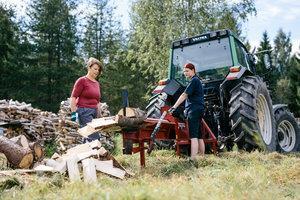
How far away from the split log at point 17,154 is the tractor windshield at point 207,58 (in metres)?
3.35

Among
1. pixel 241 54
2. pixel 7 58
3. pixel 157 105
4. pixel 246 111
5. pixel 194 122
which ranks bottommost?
pixel 194 122

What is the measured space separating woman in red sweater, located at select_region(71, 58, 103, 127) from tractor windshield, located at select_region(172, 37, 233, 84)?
2.18 m

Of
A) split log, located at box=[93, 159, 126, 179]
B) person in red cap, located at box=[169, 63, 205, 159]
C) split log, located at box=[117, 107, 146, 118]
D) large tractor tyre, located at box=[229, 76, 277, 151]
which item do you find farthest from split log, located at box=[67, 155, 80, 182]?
large tractor tyre, located at box=[229, 76, 277, 151]

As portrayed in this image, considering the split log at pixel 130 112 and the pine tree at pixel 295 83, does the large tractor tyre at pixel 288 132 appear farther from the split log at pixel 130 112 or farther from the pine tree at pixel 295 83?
the pine tree at pixel 295 83

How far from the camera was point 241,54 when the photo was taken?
28.1ft

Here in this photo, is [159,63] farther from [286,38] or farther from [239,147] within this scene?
[286,38]

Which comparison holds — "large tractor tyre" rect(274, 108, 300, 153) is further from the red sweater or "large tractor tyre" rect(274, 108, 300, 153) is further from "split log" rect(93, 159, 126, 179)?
"split log" rect(93, 159, 126, 179)

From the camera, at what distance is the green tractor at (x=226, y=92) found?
7391 millimetres

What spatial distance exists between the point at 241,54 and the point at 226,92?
1.02m

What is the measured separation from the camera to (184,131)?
7062 millimetres

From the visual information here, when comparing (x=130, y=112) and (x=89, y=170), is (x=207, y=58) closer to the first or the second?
(x=130, y=112)

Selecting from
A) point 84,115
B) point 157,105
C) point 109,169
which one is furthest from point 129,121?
point 157,105

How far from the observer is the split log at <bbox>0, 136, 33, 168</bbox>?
646cm

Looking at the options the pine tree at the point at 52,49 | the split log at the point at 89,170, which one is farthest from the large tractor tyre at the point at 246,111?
the pine tree at the point at 52,49
